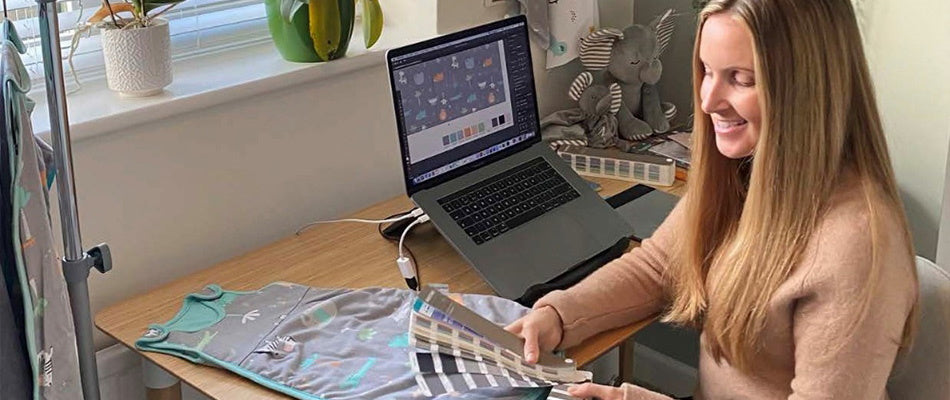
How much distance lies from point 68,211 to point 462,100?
65cm

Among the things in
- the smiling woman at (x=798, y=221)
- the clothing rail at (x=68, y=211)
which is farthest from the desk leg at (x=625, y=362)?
the clothing rail at (x=68, y=211)

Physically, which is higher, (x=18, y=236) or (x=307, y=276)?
(x=18, y=236)

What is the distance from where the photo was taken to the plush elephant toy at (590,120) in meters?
2.13

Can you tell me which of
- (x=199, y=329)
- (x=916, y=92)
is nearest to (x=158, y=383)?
(x=199, y=329)

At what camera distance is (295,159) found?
5.92 ft

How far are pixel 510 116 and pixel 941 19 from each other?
2.21 feet

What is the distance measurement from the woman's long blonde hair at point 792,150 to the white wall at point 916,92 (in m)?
0.51

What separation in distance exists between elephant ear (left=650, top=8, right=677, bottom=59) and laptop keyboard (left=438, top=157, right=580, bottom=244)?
21.1 inches

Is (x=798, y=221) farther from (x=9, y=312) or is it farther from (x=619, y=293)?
(x=9, y=312)

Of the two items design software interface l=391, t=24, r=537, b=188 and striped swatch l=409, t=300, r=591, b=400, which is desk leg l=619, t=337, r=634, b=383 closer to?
design software interface l=391, t=24, r=537, b=188

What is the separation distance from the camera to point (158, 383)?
56.7 inches

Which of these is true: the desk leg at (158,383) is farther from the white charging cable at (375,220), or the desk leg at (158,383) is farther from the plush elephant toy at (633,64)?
the plush elephant toy at (633,64)

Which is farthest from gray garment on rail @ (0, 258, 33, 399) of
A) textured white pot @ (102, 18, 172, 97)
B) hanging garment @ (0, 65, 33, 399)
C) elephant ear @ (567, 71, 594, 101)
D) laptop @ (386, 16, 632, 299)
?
elephant ear @ (567, 71, 594, 101)

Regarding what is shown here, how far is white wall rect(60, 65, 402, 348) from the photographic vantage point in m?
1.56
